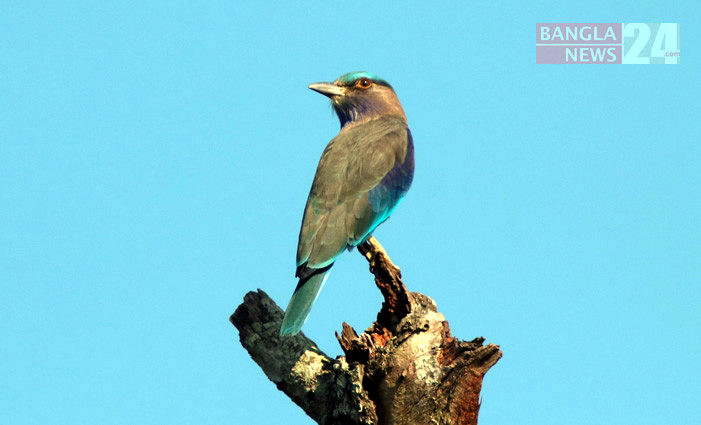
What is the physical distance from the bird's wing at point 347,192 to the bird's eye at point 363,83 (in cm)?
88

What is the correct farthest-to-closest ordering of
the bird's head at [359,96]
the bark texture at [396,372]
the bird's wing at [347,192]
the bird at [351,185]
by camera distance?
1. the bird's head at [359,96]
2. the bird's wing at [347,192]
3. the bird at [351,185]
4. the bark texture at [396,372]

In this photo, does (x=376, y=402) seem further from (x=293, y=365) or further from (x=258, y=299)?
(x=258, y=299)

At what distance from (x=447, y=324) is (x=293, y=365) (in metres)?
1.32

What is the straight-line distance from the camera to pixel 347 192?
25.2 feet

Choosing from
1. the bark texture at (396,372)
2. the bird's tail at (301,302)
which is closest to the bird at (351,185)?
the bird's tail at (301,302)

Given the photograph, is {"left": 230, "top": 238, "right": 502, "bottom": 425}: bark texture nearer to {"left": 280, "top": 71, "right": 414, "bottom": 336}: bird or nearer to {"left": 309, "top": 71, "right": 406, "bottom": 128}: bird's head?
{"left": 280, "top": 71, "right": 414, "bottom": 336}: bird

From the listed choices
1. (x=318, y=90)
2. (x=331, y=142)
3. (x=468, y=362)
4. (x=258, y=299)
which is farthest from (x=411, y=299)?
(x=318, y=90)

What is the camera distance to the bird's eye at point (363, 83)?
9.28 meters

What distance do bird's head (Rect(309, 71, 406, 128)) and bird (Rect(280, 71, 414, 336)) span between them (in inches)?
0.5

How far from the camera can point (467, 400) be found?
5.92m

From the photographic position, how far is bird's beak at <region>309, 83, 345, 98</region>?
9.25 metres

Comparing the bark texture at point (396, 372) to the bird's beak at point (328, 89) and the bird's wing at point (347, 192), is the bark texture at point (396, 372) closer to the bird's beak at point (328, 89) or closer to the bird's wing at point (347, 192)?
the bird's wing at point (347, 192)

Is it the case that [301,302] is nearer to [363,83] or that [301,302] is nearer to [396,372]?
[396,372]

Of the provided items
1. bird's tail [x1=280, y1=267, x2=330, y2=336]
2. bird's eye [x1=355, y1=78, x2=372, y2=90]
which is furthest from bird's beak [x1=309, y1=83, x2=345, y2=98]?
bird's tail [x1=280, y1=267, x2=330, y2=336]
